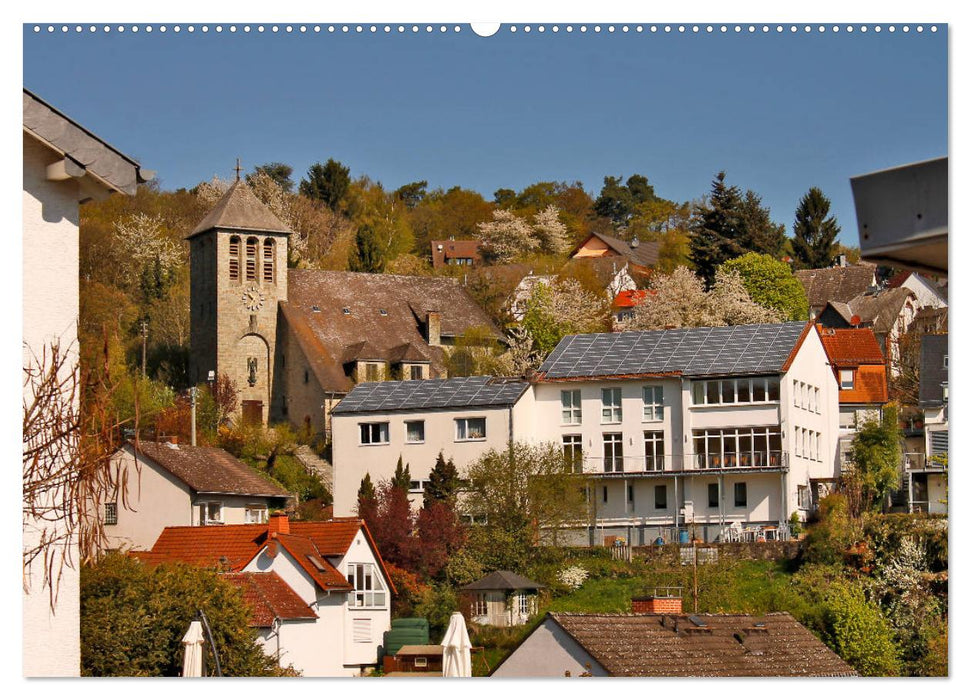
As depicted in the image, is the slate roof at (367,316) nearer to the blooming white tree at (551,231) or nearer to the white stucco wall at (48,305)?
the blooming white tree at (551,231)

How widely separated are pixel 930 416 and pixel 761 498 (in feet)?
14.9

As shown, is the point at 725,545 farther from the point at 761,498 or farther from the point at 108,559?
the point at 108,559

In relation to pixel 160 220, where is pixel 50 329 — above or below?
below

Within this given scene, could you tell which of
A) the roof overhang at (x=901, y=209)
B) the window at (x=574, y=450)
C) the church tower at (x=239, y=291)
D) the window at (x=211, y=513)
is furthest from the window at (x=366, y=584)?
the roof overhang at (x=901, y=209)

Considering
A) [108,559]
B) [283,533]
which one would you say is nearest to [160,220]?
[283,533]

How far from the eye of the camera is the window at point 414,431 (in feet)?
141

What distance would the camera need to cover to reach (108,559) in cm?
1251

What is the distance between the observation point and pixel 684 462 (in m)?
42.0

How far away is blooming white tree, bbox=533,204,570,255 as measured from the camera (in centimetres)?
6038

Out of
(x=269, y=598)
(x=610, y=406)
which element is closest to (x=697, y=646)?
(x=269, y=598)

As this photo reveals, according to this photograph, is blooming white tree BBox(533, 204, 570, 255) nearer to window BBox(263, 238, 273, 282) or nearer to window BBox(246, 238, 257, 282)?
window BBox(263, 238, 273, 282)

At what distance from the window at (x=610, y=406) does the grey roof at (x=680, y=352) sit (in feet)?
1.39

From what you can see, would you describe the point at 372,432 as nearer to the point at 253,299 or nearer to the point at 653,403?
the point at 653,403

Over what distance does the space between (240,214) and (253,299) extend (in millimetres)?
2526
